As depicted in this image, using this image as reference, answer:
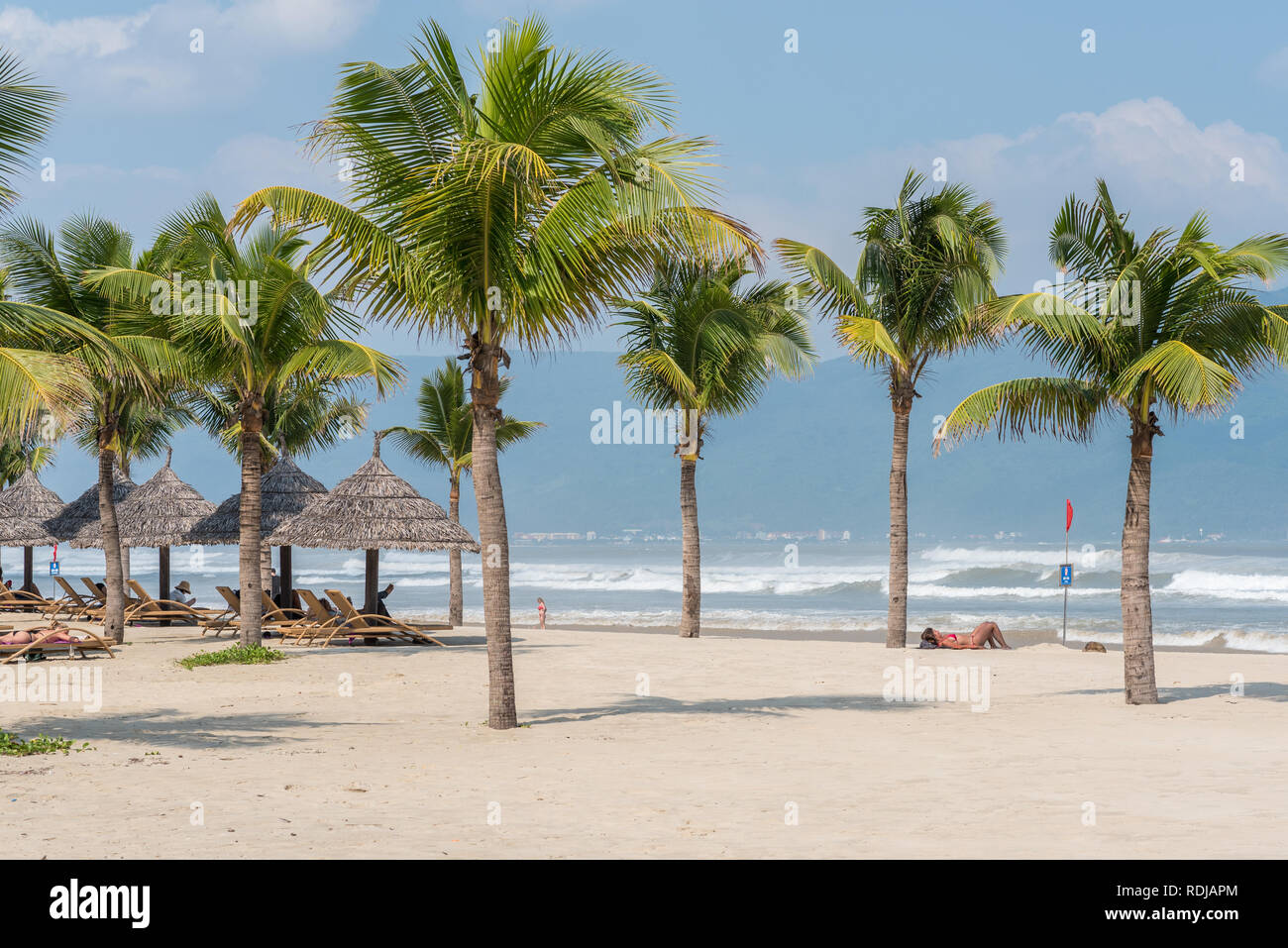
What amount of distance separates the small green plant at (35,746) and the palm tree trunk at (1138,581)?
10.3m

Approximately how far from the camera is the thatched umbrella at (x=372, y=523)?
20.7m

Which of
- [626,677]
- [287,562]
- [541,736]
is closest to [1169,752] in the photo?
[541,736]

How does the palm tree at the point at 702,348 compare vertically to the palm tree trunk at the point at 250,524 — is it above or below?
above

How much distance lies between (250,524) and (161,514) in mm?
9461

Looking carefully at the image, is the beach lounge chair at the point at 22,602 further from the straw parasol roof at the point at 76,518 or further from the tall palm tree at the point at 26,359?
the tall palm tree at the point at 26,359

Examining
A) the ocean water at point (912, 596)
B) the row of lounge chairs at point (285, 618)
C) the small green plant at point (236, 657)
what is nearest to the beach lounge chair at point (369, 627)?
the row of lounge chairs at point (285, 618)

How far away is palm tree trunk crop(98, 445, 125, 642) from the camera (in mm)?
20125

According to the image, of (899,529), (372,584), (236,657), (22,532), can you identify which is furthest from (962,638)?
(22,532)

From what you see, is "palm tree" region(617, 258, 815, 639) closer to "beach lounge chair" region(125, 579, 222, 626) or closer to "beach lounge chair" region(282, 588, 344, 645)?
"beach lounge chair" region(282, 588, 344, 645)

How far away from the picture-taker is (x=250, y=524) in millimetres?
17203

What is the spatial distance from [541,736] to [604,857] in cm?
483

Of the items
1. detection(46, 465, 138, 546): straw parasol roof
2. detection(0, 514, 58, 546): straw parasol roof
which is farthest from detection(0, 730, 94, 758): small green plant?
detection(0, 514, 58, 546): straw parasol roof

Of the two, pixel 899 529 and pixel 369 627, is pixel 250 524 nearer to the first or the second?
pixel 369 627
